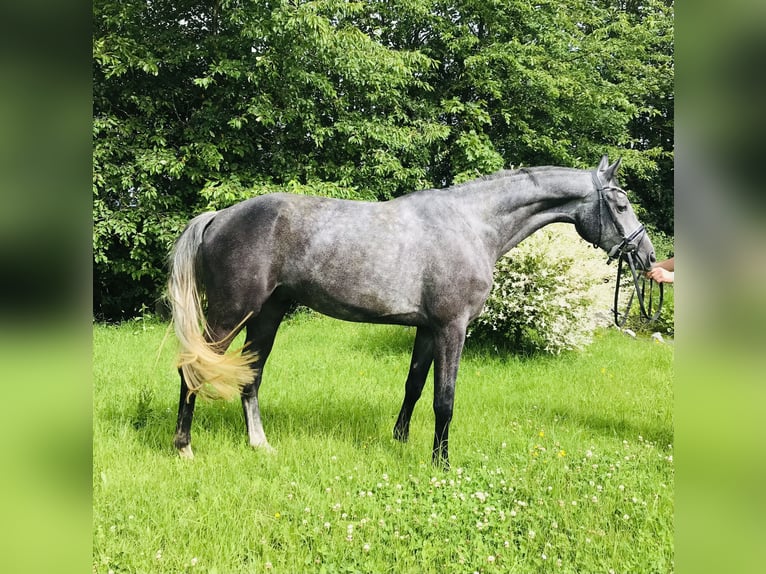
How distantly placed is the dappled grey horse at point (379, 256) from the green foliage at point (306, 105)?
5347 mm

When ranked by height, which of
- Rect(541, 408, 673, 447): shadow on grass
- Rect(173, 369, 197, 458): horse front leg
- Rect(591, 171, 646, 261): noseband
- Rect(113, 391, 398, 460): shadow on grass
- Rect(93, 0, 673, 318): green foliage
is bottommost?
Rect(541, 408, 673, 447): shadow on grass

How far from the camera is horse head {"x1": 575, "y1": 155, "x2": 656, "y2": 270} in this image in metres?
3.20

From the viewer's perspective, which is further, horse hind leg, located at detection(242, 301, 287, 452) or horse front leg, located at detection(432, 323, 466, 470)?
horse hind leg, located at detection(242, 301, 287, 452)

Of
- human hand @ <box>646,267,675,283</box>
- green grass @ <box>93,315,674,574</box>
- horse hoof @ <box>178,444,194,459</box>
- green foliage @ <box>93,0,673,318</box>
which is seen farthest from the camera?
green foliage @ <box>93,0,673,318</box>

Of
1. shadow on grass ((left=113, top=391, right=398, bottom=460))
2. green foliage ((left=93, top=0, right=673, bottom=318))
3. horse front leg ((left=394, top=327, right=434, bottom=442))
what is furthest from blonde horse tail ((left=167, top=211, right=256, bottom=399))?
green foliage ((left=93, top=0, right=673, bottom=318))

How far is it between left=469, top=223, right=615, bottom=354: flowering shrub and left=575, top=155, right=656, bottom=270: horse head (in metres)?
3.45

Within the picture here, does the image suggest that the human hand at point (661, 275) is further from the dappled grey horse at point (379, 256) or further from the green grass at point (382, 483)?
the green grass at point (382, 483)

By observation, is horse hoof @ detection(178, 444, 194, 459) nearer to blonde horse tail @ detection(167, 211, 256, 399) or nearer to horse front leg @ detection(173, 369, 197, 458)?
horse front leg @ detection(173, 369, 197, 458)

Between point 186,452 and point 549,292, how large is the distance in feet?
17.0

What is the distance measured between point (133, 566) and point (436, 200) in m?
2.70

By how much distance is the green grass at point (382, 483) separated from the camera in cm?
236
